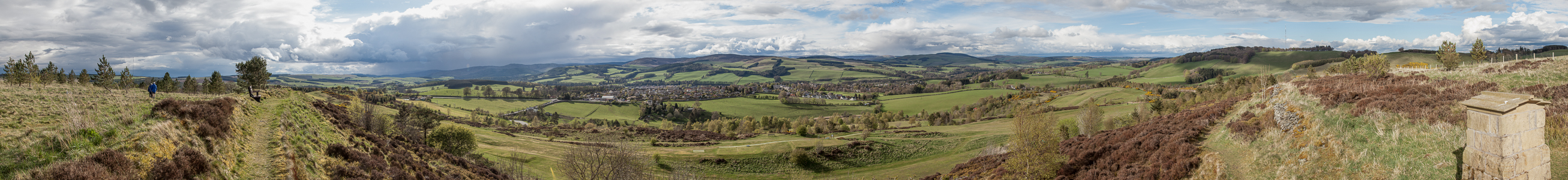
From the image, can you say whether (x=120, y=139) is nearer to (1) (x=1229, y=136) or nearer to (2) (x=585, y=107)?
(1) (x=1229, y=136)

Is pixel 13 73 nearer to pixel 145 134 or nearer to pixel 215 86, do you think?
pixel 215 86

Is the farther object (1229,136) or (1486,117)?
(1229,136)

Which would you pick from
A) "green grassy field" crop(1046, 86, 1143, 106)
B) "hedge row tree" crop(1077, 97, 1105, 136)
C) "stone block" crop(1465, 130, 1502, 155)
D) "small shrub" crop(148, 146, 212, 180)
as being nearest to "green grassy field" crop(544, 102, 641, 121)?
"green grassy field" crop(1046, 86, 1143, 106)

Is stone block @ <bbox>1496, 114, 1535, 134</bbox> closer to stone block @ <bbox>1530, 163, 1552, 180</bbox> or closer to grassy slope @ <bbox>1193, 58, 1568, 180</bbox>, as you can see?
stone block @ <bbox>1530, 163, 1552, 180</bbox>

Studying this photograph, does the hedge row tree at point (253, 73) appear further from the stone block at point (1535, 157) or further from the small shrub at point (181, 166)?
the stone block at point (1535, 157)

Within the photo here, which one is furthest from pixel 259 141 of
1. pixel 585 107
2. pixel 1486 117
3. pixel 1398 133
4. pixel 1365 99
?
pixel 585 107

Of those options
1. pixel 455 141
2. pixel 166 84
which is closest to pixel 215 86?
pixel 455 141
